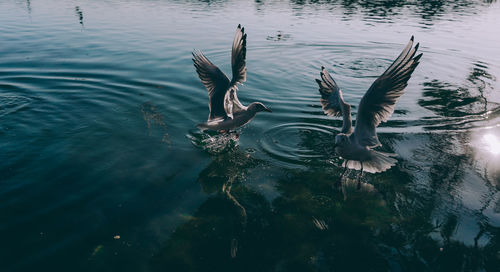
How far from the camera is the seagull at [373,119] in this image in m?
5.75

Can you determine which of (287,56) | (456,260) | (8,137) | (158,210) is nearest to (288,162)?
(158,210)

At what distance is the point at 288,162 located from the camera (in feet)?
21.6

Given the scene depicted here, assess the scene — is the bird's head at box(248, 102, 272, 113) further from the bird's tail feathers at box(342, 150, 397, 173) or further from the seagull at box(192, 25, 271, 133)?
the bird's tail feathers at box(342, 150, 397, 173)

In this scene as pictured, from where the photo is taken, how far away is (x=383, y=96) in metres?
5.98

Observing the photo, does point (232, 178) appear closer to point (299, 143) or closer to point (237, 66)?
point (299, 143)

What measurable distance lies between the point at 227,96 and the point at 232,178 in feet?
6.27

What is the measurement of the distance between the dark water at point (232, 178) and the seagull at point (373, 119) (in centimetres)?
41

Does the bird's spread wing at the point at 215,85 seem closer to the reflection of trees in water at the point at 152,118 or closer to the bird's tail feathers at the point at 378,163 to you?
the reflection of trees in water at the point at 152,118

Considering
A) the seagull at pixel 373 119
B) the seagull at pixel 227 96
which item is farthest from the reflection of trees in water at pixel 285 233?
the seagull at pixel 227 96

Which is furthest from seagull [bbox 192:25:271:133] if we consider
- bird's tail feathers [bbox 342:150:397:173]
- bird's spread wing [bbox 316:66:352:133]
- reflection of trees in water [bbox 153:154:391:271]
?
bird's tail feathers [bbox 342:150:397:173]

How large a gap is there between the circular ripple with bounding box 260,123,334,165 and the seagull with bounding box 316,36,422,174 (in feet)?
2.37

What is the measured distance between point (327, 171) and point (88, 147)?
16.6 ft

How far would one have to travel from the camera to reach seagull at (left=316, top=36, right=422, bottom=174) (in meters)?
5.75

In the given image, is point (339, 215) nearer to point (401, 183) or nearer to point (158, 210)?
point (401, 183)
